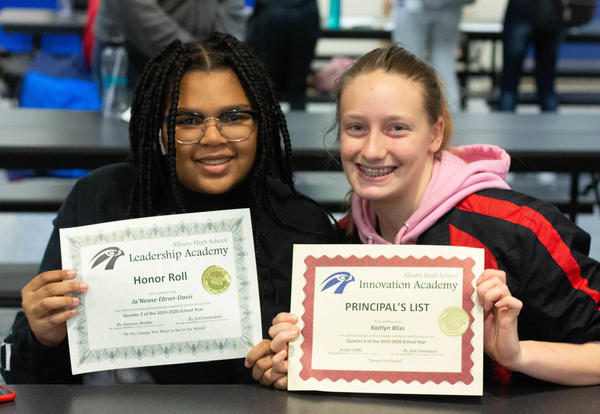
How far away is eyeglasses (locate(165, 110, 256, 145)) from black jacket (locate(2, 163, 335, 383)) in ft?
0.53

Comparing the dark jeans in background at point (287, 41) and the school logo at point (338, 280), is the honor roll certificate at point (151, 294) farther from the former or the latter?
the dark jeans in background at point (287, 41)

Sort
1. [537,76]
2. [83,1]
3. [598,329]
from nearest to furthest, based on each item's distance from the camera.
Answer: [598,329]
[537,76]
[83,1]

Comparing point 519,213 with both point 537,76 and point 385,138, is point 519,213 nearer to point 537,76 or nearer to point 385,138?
point 385,138

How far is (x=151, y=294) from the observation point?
1.28m

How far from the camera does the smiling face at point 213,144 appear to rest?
1.51m

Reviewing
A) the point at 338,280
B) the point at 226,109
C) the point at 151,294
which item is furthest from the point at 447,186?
the point at 151,294

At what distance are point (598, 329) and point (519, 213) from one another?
257 millimetres

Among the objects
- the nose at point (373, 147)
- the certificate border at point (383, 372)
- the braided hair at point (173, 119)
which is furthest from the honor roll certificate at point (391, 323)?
the braided hair at point (173, 119)

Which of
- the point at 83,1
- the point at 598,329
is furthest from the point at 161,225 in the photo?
the point at 83,1

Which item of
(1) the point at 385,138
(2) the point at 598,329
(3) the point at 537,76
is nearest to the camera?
(2) the point at 598,329

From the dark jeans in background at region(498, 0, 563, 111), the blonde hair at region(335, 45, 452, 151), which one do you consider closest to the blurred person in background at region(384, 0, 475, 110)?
the dark jeans in background at region(498, 0, 563, 111)

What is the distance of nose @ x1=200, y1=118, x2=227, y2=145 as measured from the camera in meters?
1.49

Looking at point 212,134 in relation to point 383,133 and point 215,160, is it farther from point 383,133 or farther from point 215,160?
point 383,133

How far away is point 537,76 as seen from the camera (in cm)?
554
